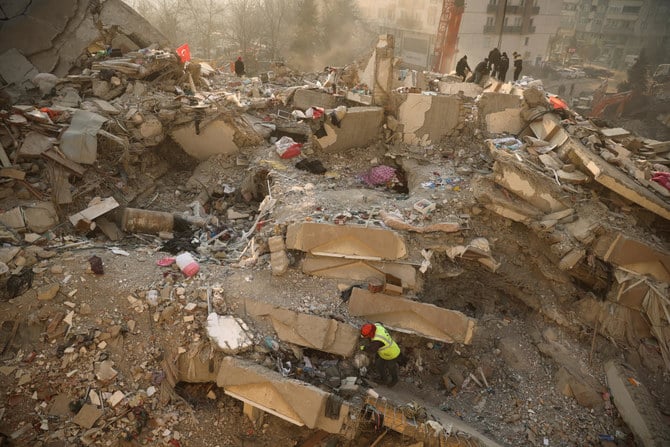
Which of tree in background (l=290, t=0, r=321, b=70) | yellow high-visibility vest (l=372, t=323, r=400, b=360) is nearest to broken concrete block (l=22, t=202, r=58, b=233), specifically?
yellow high-visibility vest (l=372, t=323, r=400, b=360)

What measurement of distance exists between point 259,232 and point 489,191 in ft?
12.3

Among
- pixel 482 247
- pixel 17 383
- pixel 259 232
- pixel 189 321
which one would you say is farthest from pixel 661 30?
pixel 17 383

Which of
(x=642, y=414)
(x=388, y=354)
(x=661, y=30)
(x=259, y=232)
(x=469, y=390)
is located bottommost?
(x=469, y=390)

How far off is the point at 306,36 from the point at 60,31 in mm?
13823

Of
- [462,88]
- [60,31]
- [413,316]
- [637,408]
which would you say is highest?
[60,31]

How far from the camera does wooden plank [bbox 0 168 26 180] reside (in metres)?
6.38

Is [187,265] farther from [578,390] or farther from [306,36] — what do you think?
[306,36]

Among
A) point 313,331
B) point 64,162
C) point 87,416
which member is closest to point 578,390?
point 313,331

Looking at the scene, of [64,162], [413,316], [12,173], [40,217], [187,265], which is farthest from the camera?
[64,162]

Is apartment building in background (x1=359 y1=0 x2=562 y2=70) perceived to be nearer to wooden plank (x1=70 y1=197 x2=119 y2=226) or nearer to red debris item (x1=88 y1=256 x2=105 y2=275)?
wooden plank (x1=70 y1=197 x2=119 y2=226)

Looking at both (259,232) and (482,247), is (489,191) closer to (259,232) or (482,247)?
(482,247)

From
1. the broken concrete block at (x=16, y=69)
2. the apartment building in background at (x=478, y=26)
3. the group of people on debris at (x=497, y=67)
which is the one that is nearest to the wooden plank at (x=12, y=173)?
the broken concrete block at (x=16, y=69)

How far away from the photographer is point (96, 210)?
6.82m

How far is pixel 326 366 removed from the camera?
16.1 feet
